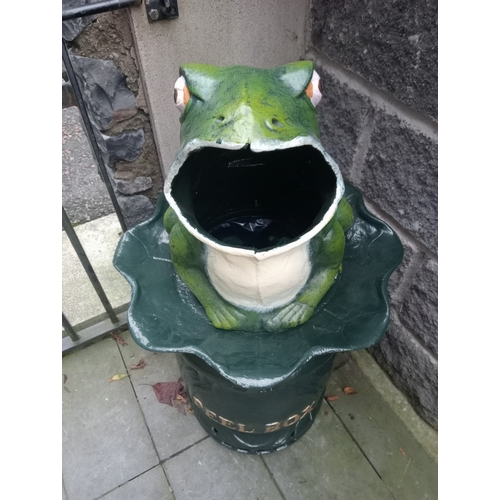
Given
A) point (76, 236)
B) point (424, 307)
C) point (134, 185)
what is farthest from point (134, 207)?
point (424, 307)

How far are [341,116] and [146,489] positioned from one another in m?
1.49

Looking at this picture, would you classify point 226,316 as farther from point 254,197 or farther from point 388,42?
point 388,42

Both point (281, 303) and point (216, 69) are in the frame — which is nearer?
point (216, 69)

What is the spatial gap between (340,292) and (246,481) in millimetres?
851

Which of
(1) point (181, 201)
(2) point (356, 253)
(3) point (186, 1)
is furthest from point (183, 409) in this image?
(3) point (186, 1)

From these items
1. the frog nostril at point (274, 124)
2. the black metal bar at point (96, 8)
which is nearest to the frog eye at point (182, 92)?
the frog nostril at point (274, 124)

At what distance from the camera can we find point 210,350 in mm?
1074

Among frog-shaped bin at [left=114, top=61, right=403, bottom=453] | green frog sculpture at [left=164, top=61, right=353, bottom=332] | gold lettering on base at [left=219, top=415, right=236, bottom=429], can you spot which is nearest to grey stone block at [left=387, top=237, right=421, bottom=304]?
frog-shaped bin at [left=114, top=61, right=403, bottom=453]

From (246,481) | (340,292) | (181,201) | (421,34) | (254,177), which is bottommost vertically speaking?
(246,481)

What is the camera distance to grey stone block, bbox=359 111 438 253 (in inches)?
49.0

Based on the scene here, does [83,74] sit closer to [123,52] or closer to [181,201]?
[123,52]

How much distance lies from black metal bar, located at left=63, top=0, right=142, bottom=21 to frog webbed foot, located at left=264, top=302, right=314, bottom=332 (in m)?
0.92

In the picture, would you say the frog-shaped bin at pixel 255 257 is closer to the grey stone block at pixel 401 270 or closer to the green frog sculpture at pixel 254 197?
the green frog sculpture at pixel 254 197

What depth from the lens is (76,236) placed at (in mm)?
1577
